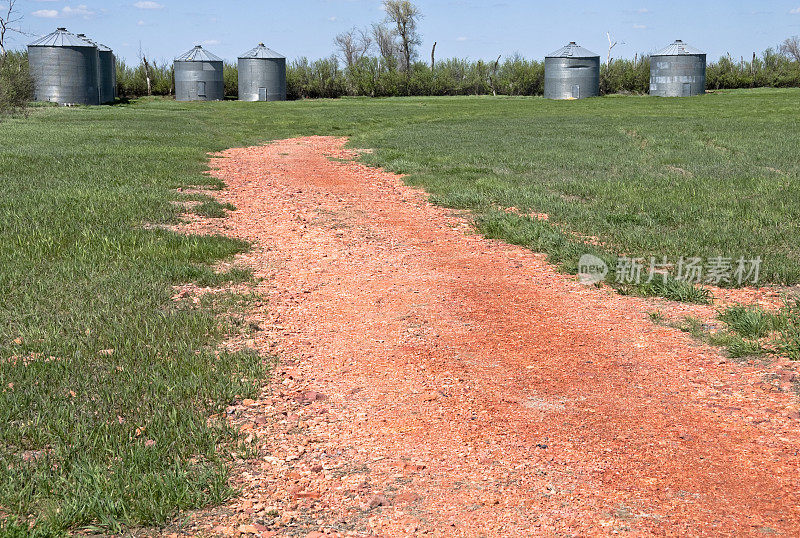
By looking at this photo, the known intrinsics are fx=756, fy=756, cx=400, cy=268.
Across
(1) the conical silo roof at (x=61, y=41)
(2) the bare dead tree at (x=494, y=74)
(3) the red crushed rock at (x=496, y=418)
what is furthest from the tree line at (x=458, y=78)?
(3) the red crushed rock at (x=496, y=418)

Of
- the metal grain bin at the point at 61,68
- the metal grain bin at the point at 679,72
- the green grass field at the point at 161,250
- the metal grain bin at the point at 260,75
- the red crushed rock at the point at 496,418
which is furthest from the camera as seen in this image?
the metal grain bin at the point at 679,72

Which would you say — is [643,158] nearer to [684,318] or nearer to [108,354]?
[684,318]

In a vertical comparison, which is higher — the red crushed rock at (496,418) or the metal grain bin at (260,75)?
the metal grain bin at (260,75)

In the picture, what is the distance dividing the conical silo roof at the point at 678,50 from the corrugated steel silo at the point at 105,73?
45.9 meters

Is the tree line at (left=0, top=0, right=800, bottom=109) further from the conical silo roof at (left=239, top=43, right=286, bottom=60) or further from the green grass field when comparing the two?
the green grass field

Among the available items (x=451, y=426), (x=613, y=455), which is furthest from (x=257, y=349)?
(x=613, y=455)

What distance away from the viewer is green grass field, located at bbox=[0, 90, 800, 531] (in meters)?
4.17

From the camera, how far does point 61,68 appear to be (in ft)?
160

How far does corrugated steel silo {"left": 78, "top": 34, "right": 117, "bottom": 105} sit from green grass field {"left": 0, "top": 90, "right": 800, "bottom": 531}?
3293 cm

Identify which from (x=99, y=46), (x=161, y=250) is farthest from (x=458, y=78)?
(x=161, y=250)

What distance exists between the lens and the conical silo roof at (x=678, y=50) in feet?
214

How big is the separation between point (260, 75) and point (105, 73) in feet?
43.2

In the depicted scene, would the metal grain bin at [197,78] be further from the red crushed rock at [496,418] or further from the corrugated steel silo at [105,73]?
the red crushed rock at [496,418]

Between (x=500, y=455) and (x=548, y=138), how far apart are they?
67.8 ft
